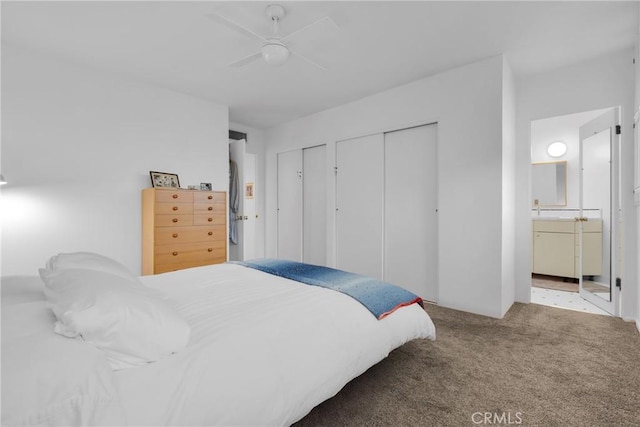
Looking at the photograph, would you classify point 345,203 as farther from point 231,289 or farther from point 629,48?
point 629,48

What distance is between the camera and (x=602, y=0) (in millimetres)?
2221

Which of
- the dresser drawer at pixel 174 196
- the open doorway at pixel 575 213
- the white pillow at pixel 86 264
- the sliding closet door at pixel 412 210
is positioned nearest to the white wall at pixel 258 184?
the dresser drawer at pixel 174 196

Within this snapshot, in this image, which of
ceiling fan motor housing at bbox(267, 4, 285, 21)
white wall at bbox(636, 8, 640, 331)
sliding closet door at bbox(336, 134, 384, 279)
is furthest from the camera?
sliding closet door at bbox(336, 134, 384, 279)

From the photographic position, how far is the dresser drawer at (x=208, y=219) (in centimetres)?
367

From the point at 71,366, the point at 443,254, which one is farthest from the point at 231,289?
the point at 443,254

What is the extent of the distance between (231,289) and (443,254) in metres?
2.44

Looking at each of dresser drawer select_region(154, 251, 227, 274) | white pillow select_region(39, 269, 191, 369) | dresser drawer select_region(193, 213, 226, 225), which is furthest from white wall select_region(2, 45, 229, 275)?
white pillow select_region(39, 269, 191, 369)

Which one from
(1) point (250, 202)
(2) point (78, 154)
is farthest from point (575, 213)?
(2) point (78, 154)

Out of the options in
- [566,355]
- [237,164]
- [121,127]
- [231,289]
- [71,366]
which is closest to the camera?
[71,366]

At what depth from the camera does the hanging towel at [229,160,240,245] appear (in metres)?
4.65

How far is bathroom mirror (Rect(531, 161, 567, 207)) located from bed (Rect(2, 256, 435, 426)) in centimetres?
459

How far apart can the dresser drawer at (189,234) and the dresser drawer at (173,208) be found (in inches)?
7.3

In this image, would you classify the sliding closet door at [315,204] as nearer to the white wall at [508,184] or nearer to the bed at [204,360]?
the white wall at [508,184]

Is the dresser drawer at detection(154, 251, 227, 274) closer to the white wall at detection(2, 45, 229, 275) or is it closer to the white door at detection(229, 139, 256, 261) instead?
the white wall at detection(2, 45, 229, 275)
